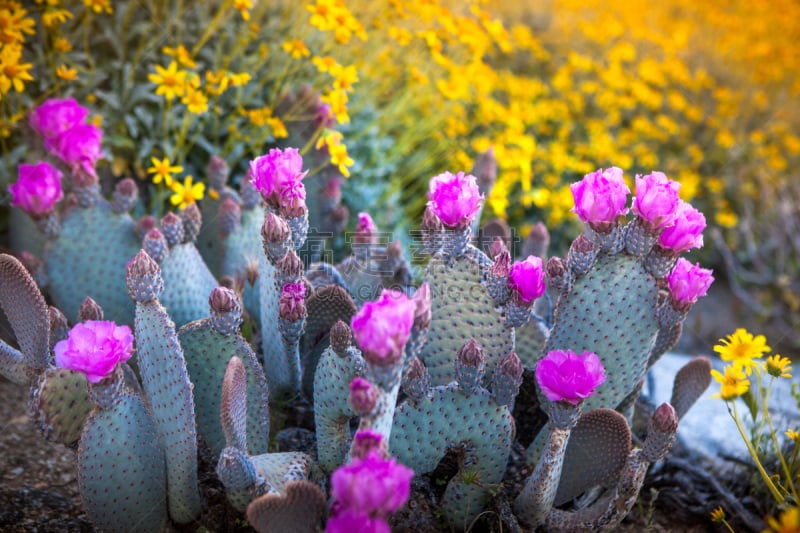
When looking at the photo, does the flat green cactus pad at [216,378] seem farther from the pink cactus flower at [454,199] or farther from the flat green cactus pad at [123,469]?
the pink cactus flower at [454,199]

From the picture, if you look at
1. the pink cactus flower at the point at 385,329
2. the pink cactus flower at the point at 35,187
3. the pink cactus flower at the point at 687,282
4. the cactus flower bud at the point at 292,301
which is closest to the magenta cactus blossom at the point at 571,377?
the pink cactus flower at the point at 687,282

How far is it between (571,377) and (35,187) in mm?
1585

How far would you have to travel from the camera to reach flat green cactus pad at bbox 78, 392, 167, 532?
4.91 ft

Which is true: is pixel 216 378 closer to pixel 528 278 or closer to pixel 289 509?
pixel 289 509

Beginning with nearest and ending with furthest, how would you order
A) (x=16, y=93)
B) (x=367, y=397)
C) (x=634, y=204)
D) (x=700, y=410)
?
(x=367, y=397)
(x=634, y=204)
(x=700, y=410)
(x=16, y=93)

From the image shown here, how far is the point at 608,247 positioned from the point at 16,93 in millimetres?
2261

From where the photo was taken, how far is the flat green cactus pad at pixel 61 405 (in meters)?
1.56

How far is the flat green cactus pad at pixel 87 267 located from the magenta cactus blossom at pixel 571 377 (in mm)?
1314

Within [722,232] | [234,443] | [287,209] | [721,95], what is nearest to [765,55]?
[721,95]

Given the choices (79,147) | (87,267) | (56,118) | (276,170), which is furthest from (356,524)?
(56,118)

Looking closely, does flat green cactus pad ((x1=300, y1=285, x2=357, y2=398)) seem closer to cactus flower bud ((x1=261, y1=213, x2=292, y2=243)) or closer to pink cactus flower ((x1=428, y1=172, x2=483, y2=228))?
cactus flower bud ((x1=261, y1=213, x2=292, y2=243))

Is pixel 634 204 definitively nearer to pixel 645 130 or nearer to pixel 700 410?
pixel 700 410

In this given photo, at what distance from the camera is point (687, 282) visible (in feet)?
5.38

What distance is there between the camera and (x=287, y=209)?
1.70 metres
